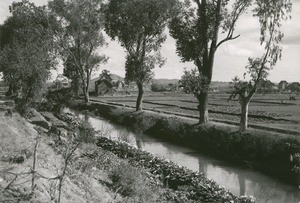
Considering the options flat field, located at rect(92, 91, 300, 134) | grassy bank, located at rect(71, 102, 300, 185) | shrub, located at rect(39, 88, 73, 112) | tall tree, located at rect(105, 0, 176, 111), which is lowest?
grassy bank, located at rect(71, 102, 300, 185)

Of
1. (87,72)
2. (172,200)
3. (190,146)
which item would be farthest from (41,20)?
(172,200)

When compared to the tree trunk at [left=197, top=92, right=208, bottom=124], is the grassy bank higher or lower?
lower

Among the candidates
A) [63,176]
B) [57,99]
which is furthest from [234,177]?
[57,99]

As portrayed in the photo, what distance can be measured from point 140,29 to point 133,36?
117 centimetres

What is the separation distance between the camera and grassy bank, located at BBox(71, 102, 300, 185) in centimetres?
2206

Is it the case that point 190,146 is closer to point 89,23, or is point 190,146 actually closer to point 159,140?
point 159,140

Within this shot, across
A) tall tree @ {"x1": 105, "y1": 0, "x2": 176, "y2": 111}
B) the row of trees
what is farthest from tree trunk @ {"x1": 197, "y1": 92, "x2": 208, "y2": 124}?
tall tree @ {"x1": 105, "y1": 0, "x2": 176, "y2": 111}

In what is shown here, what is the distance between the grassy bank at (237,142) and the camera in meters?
22.1

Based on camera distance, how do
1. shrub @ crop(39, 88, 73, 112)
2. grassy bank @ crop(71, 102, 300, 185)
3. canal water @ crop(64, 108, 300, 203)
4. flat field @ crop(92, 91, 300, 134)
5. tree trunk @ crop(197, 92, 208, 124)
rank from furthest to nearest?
shrub @ crop(39, 88, 73, 112)
flat field @ crop(92, 91, 300, 134)
tree trunk @ crop(197, 92, 208, 124)
grassy bank @ crop(71, 102, 300, 185)
canal water @ crop(64, 108, 300, 203)

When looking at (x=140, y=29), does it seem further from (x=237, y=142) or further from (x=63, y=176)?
(x=63, y=176)

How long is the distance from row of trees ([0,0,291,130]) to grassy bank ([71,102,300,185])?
91.3 inches

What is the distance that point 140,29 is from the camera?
44.4m

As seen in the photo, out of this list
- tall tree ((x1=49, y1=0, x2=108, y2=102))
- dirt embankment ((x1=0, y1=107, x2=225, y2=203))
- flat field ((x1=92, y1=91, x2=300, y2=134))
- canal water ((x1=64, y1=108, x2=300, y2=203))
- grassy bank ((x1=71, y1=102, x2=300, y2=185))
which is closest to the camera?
dirt embankment ((x1=0, y1=107, x2=225, y2=203))

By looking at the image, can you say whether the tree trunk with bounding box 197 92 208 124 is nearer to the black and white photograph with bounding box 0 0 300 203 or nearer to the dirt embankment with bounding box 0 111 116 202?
the black and white photograph with bounding box 0 0 300 203
